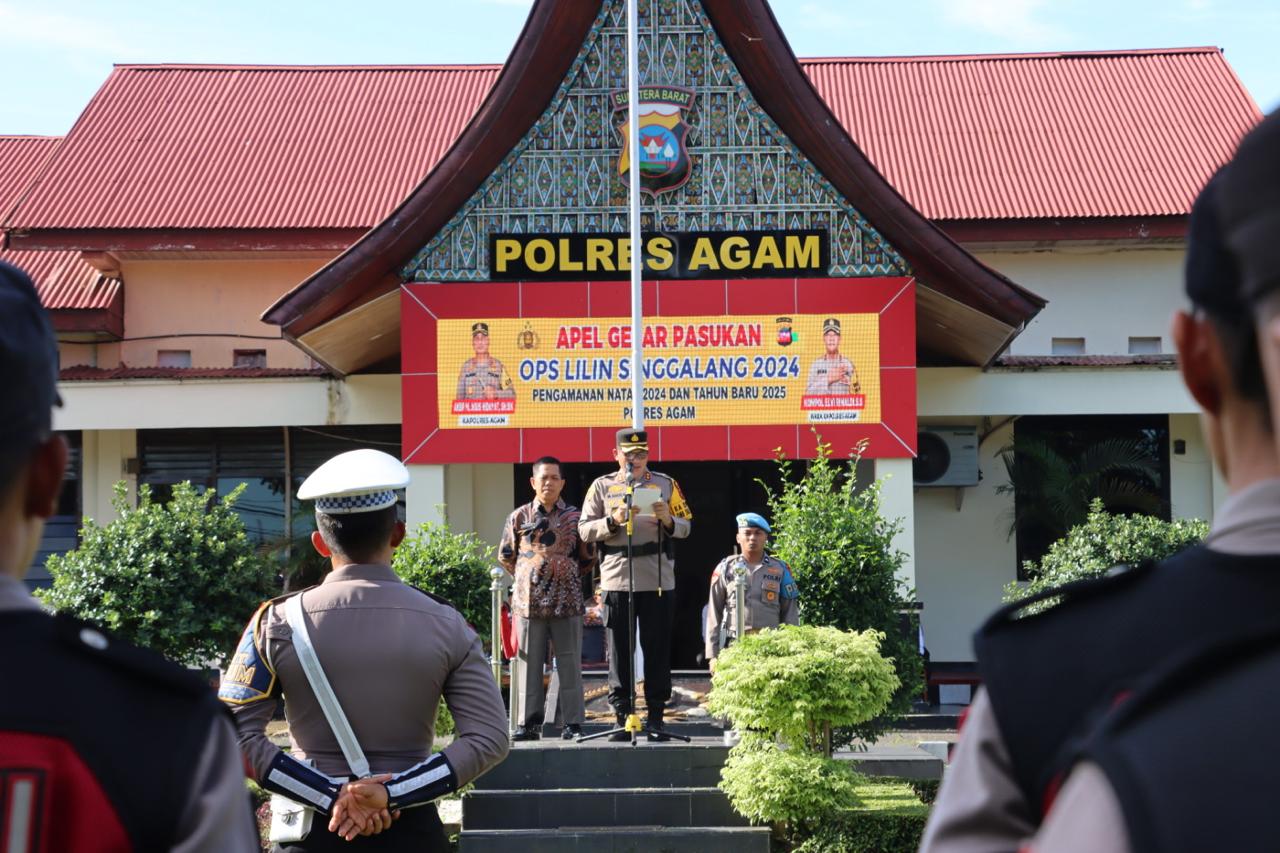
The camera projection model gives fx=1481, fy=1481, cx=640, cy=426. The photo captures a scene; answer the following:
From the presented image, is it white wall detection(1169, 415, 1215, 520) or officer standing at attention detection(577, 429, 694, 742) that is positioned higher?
white wall detection(1169, 415, 1215, 520)

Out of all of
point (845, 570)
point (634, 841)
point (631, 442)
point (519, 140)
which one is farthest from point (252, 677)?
point (519, 140)

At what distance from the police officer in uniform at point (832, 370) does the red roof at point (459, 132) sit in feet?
13.6

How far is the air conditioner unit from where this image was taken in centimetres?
1631

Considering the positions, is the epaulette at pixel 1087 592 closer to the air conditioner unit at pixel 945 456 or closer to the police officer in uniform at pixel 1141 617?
the police officer in uniform at pixel 1141 617

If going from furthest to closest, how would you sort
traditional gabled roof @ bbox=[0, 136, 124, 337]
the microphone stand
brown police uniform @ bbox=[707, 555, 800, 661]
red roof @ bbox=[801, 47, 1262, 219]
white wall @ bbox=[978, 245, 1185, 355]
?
red roof @ bbox=[801, 47, 1262, 219] → white wall @ bbox=[978, 245, 1185, 355] → traditional gabled roof @ bbox=[0, 136, 124, 337] → brown police uniform @ bbox=[707, 555, 800, 661] → the microphone stand

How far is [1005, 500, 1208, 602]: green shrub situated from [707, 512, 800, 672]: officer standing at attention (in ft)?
9.48

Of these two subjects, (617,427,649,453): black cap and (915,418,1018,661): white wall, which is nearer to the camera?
(617,427,649,453): black cap

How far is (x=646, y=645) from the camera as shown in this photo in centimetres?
1012

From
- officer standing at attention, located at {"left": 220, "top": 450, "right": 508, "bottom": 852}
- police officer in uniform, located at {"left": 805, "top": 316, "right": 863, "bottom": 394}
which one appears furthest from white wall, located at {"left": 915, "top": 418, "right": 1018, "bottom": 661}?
officer standing at attention, located at {"left": 220, "top": 450, "right": 508, "bottom": 852}

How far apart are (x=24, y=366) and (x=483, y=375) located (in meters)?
12.2

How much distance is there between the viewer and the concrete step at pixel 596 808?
9.63 meters

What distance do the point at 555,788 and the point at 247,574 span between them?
3.67 m

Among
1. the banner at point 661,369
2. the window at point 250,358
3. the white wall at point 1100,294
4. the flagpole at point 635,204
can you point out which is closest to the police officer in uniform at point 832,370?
the banner at point 661,369

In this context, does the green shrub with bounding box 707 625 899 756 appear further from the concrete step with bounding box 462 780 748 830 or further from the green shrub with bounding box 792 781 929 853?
the concrete step with bounding box 462 780 748 830
